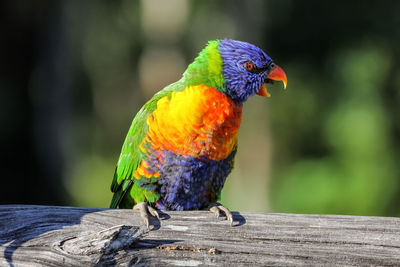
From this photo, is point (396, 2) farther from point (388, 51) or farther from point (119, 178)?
point (119, 178)

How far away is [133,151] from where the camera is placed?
10.0 feet

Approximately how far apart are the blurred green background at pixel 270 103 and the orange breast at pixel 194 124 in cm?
637

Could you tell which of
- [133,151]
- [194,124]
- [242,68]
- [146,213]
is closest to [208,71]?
[242,68]

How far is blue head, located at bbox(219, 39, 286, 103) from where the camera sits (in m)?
3.05

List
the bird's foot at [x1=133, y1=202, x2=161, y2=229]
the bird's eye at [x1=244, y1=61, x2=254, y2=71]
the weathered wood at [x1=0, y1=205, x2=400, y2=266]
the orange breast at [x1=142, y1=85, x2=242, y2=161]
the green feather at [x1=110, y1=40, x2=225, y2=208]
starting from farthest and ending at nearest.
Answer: the bird's eye at [x1=244, y1=61, x2=254, y2=71], the green feather at [x1=110, y1=40, x2=225, y2=208], the orange breast at [x1=142, y1=85, x2=242, y2=161], the bird's foot at [x1=133, y1=202, x2=161, y2=229], the weathered wood at [x1=0, y1=205, x2=400, y2=266]

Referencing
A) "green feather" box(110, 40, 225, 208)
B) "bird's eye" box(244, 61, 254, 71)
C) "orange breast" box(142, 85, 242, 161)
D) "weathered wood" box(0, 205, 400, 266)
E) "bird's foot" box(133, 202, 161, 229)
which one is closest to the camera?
"weathered wood" box(0, 205, 400, 266)

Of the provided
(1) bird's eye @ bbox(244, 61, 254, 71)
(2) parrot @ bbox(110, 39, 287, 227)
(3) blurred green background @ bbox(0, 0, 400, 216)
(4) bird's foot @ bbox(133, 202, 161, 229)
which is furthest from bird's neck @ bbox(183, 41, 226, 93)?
(3) blurred green background @ bbox(0, 0, 400, 216)

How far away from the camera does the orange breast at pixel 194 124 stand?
2799 millimetres

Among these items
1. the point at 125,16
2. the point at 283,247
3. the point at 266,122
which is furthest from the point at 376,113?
the point at 125,16

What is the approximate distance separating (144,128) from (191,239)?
3.35 feet

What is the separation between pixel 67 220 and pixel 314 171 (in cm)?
830

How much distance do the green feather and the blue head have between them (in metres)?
0.05

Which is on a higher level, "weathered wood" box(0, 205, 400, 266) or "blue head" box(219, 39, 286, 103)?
"blue head" box(219, 39, 286, 103)

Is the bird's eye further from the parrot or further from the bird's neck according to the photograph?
the bird's neck
